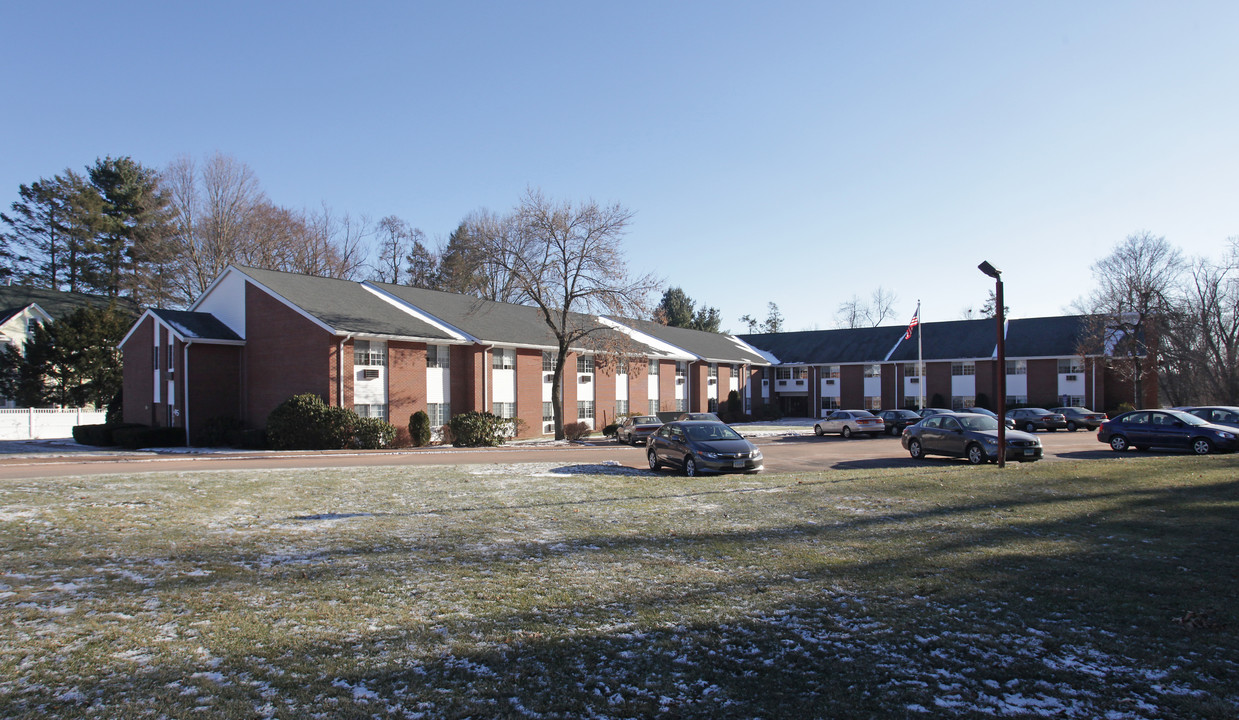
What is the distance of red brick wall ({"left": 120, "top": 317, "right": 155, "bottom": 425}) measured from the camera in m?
33.1

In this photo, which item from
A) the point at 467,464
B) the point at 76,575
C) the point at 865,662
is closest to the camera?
the point at 865,662

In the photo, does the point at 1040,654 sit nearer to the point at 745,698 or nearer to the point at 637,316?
the point at 745,698

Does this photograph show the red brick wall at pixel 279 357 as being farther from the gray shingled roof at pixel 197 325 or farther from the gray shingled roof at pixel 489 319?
the gray shingled roof at pixel 489 319

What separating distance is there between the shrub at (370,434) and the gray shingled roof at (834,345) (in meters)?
40.1

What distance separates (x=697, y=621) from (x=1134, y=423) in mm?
23416

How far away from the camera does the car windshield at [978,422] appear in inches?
830

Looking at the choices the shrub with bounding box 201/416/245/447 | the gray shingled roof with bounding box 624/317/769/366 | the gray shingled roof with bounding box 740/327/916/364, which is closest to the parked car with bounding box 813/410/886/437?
the gray shingled roof with bounding box 624/317/769/366

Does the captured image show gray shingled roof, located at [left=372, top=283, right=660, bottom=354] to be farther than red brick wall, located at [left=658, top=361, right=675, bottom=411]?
No

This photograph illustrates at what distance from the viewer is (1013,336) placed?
5375cm

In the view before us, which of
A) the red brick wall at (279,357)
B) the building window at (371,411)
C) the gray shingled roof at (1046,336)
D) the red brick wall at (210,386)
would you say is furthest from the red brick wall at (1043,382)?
the red brick wall at (210,386)

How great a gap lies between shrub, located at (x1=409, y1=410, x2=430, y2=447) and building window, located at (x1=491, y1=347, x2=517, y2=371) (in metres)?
5.20

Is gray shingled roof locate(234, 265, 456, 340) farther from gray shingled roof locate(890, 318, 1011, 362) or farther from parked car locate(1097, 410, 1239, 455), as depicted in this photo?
gray shingled roof locate(890, 318, 1011, 362)

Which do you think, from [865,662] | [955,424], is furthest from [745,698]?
[955,424]

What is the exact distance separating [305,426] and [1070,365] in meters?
48.4
